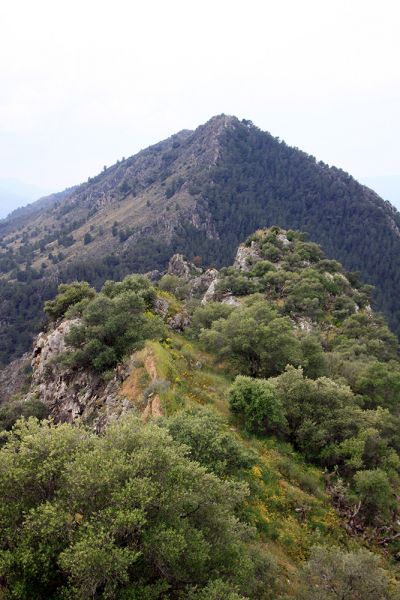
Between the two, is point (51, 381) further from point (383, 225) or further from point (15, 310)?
point (383, 225)

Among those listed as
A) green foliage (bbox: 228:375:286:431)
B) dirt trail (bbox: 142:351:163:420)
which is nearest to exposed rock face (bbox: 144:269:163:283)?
dirt trail (bbox: 142:351:163:420)

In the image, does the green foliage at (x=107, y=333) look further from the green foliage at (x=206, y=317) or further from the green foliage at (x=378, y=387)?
the green foliage at (x=378, y=387)

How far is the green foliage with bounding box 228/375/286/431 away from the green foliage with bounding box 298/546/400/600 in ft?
29.8

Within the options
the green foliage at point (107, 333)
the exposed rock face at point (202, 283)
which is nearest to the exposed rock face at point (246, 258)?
the exposed rock face at point (202, 283)

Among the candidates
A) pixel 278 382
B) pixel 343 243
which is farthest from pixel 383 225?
pixel 278 382

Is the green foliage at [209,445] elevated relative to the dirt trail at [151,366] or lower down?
lower down

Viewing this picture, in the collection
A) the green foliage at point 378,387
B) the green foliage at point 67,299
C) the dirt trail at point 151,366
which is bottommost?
the green foliage at point 378,387

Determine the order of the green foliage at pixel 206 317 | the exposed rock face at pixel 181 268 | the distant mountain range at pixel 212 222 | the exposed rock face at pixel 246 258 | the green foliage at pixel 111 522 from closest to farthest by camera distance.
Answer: the green foliage at pixel 111 522 < the green foliage at pixel 206 317 < the exposed rock face at pixel 246 258 < the exposed rock face at pixel 181 268 < the distant mountain range at pixel 212 222

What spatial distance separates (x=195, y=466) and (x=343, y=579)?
Answer: 5990 millimetres

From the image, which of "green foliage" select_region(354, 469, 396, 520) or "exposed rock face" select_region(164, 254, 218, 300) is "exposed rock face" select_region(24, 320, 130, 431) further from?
"exposed rock face" select_region(164, 254, 218, 300)

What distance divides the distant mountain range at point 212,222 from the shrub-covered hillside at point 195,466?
93505 millimetres

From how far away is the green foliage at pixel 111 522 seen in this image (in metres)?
7.27

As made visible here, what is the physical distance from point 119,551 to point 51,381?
23550 millimetres

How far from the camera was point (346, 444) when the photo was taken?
19766mm
